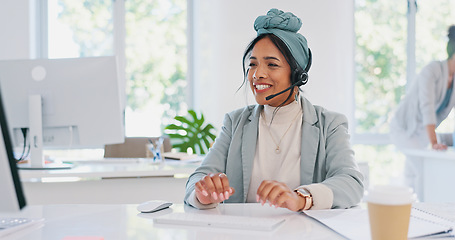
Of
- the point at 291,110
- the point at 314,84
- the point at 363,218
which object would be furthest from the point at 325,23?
the point at 363,218

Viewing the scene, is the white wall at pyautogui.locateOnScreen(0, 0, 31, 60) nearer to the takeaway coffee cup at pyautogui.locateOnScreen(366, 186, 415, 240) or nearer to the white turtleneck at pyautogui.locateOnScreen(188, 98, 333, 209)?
the white turtleneck at pyautogui.locateOnScreen(188, 98, 333, 209)

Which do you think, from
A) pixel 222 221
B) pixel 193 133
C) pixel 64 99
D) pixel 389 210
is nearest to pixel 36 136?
pixel 64 99

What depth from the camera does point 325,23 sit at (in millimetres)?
4621

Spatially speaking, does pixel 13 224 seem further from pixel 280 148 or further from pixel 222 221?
pixel 280 148

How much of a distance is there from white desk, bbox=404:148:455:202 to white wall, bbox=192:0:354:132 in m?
1.22

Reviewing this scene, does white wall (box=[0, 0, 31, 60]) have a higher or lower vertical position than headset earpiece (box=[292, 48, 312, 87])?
higher

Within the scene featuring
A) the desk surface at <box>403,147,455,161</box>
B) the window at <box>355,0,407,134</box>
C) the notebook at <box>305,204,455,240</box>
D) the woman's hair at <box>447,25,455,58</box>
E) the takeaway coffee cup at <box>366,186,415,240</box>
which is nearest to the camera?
the takeaway coffee cup at <box>366,186,415,240</box>

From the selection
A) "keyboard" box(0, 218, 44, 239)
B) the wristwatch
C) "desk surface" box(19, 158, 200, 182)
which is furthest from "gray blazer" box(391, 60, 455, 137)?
"keyboard" box(0, 218, 44, 239)

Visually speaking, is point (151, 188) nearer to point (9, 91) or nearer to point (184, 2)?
point (9, 91)

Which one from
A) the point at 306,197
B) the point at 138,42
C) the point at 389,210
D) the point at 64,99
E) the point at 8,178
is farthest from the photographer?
the point at 138,42

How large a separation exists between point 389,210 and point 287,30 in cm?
90

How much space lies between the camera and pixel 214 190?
125cm

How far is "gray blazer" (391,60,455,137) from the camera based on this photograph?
364cm

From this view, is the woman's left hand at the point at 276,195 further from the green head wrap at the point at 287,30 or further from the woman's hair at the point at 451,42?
the woman's hair at the point at 451,42
